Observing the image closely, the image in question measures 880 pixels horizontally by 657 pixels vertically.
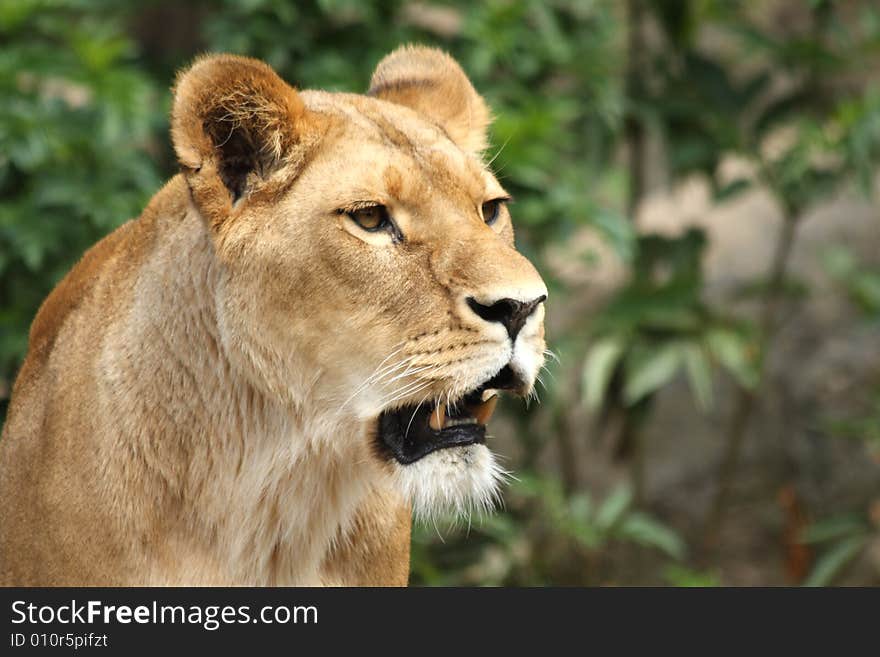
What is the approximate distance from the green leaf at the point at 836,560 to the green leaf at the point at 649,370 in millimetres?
1095

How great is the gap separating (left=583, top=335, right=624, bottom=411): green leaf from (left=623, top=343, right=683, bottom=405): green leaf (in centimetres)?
8

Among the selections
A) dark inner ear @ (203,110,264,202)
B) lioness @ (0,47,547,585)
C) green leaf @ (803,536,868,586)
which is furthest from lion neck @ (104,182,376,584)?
green leaf @ (803,536,868,586)

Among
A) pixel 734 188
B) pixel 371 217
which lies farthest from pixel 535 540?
pixel 371 217

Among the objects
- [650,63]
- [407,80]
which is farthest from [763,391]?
[407,80]

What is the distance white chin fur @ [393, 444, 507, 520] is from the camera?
8.22 ft

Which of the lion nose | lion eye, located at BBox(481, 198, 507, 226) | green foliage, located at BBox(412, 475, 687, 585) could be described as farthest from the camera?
green foliage, located at BBox(412, 475, 687, 585)

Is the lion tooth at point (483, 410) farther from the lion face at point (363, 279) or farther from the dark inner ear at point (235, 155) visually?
the dark inner ear at point (235, 155)

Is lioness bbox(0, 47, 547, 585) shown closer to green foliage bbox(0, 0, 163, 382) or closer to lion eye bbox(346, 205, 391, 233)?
lion eye bbox(346, 205, 391, 233)

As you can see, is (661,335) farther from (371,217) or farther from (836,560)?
(371,217)

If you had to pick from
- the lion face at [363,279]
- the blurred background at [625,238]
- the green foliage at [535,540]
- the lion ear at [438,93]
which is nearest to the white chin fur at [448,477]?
the lion face at [363,279]

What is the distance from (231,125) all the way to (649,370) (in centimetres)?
359

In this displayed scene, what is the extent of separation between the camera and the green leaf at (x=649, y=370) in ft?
19.0

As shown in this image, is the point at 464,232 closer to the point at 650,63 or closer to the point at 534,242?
the point at 534,242
